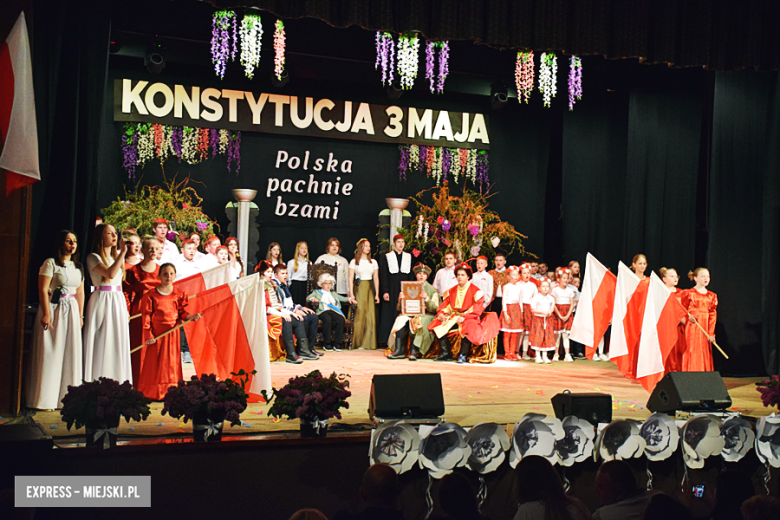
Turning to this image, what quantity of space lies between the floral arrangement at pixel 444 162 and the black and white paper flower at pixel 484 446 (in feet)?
25.2

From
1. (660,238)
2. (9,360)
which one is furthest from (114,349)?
(660,238)

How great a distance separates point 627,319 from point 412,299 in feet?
9.89

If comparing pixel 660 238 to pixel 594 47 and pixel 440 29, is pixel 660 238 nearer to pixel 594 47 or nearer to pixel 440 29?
pixel 594 47

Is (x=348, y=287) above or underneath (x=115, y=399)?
above

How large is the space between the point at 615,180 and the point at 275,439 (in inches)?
298

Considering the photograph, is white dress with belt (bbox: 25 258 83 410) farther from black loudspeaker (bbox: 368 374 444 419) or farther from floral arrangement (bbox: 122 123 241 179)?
floral arrangement (bbox: 122 123 241 179)

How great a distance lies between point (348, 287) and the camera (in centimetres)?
973

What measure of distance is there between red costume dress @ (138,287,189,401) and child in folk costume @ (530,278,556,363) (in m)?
4.85

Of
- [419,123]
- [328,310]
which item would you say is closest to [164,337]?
[328,310]

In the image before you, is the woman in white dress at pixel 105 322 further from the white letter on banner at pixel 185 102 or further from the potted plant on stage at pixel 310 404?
the white letter on banner at pixel 185 102

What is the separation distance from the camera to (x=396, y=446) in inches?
148

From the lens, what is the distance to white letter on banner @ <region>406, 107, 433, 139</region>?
11039 mm

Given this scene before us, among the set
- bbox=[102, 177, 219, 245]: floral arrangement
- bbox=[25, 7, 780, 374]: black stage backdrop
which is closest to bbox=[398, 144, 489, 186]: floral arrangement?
bbox=[25, 7, 780, 374]: black stage backdrop

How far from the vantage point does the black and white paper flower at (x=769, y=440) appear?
4.15 m
